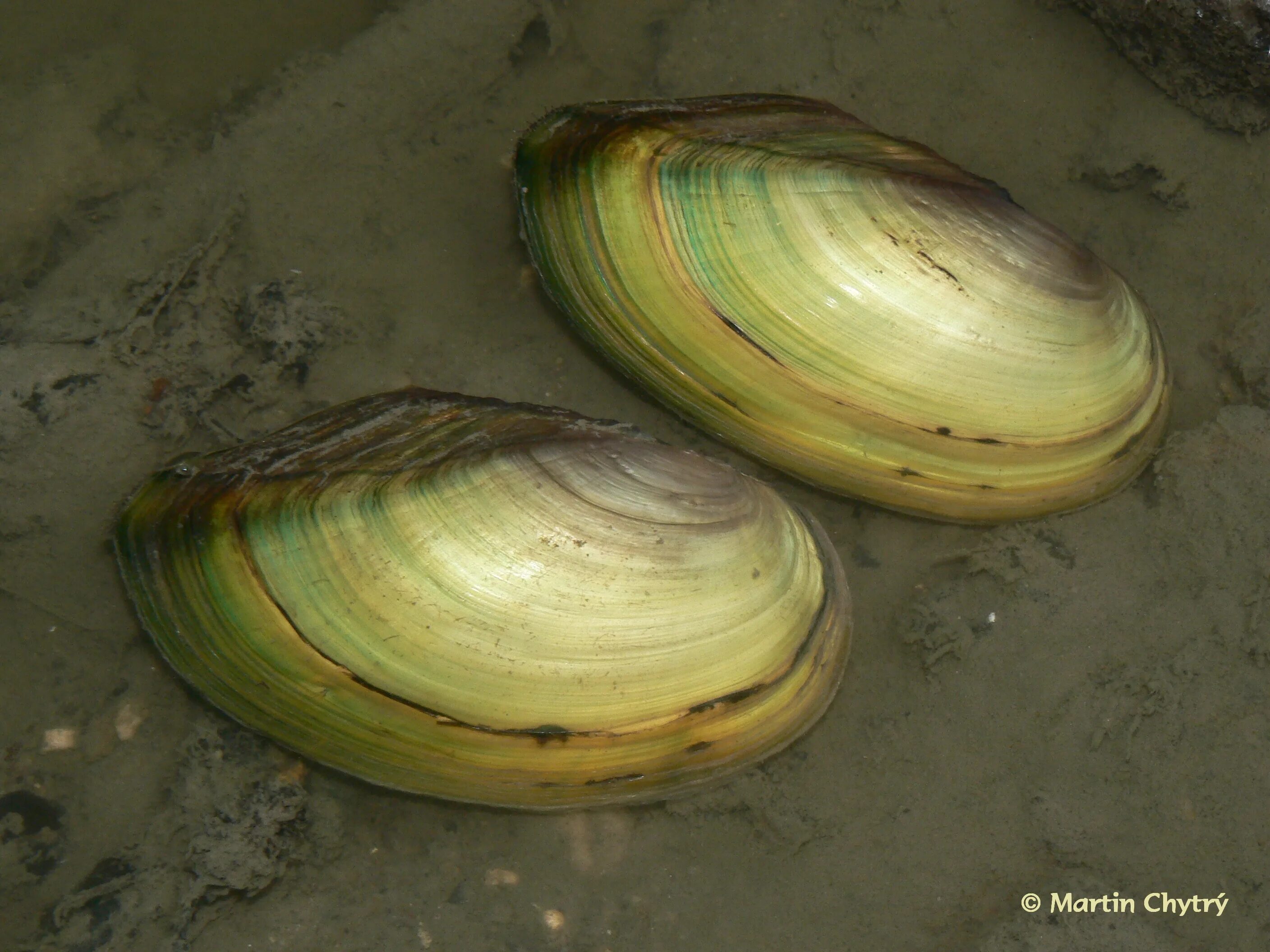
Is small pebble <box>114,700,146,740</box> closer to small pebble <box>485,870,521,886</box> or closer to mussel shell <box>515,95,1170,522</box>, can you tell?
small pebble <box>485,870,521,886</box>

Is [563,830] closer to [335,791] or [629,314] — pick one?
[335,791]

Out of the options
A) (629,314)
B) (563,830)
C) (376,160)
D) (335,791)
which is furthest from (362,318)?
(563,830)

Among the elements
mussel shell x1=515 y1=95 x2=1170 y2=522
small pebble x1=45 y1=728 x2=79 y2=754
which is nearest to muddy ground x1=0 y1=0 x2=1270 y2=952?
small pebble x1=45 y1=728 x2=79 y2=754

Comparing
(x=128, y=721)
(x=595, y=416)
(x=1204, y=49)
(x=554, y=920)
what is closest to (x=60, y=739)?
(x=128, y=721)

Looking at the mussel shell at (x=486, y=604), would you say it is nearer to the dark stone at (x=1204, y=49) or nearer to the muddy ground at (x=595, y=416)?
the muddy ground at (x=595, y=416)

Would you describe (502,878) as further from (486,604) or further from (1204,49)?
A: (1204,49)

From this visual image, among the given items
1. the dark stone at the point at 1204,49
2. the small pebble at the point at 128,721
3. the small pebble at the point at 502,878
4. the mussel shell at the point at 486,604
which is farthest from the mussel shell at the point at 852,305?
the small pebble at the point at 128,721
